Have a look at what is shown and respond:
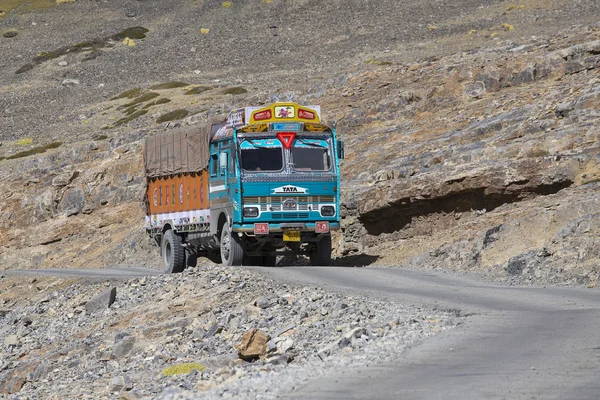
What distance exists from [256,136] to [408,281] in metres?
6.19

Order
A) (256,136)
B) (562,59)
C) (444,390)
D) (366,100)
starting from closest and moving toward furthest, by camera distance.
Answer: (444,390), (256,136), (562,59), (366,100)

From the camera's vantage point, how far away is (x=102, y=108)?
255 feet

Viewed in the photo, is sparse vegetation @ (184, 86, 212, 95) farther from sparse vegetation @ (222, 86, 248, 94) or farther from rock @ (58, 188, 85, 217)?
rock @ (58, 188, 85, 217)

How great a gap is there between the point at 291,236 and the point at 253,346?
11.2 metres

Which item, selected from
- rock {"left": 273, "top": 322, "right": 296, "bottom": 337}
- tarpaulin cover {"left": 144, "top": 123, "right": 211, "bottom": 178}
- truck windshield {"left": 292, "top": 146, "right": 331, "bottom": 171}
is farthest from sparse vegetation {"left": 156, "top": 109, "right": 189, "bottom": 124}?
rock {"left": 273, "top": 322, "right": 296, "bottom": 337}

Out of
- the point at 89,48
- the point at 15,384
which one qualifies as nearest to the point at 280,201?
the point at 15,384

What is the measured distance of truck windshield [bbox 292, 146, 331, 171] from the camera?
25.3 meters

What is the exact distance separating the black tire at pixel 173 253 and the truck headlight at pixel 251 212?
4.58 m

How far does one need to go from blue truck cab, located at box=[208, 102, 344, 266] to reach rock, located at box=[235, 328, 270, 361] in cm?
1056

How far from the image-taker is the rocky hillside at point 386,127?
28.5 meters

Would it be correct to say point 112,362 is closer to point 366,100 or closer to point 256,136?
point 256,136

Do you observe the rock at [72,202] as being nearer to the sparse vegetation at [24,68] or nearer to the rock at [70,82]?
the rock at [70,82]

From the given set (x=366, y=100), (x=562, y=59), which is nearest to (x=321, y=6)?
(x=366, y=100)

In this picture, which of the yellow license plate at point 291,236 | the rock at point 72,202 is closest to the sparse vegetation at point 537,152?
the yellow license plate at point 291,236
